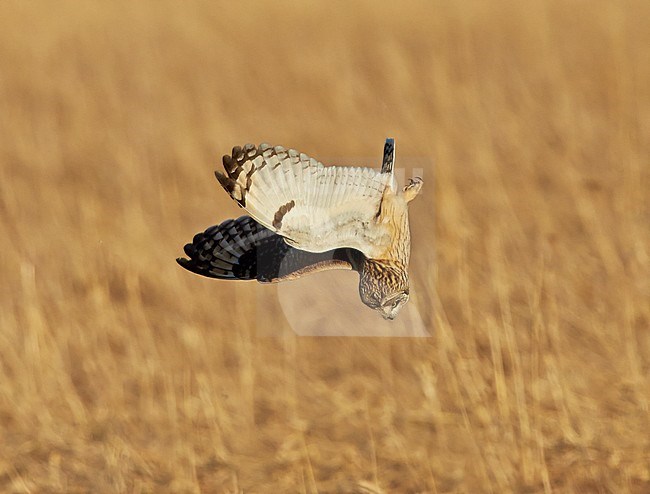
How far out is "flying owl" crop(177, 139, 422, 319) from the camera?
3.29 ft

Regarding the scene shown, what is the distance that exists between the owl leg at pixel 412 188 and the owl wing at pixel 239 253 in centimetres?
15

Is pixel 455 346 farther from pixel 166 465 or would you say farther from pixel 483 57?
pixel 483 57

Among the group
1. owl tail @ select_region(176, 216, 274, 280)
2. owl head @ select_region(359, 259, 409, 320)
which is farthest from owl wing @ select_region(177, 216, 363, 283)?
owl head @ select_region(359, 259, 409, 320)

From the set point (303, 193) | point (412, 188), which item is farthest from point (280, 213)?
point (412, 188)

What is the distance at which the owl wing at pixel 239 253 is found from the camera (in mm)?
1150

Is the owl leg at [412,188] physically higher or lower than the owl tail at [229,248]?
higher

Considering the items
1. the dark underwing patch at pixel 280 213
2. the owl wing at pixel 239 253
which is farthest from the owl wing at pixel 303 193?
the owl wing at pixel 239 253

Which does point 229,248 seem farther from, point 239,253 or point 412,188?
point 412,188

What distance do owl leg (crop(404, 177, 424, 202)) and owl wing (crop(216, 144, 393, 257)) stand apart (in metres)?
0.03

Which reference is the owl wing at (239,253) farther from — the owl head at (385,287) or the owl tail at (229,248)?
the owl head at (385,287)

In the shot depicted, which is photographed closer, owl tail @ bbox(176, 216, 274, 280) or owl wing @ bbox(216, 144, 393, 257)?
owl wing @ bbox(216, 144, 393, 257)

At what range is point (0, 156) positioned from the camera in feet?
11.2

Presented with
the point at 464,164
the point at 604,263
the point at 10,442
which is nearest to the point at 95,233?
the point at 10,442

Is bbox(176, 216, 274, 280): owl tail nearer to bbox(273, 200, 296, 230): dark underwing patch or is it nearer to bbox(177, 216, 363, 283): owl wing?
bbox(177, 216, 363, 283): owl wing
